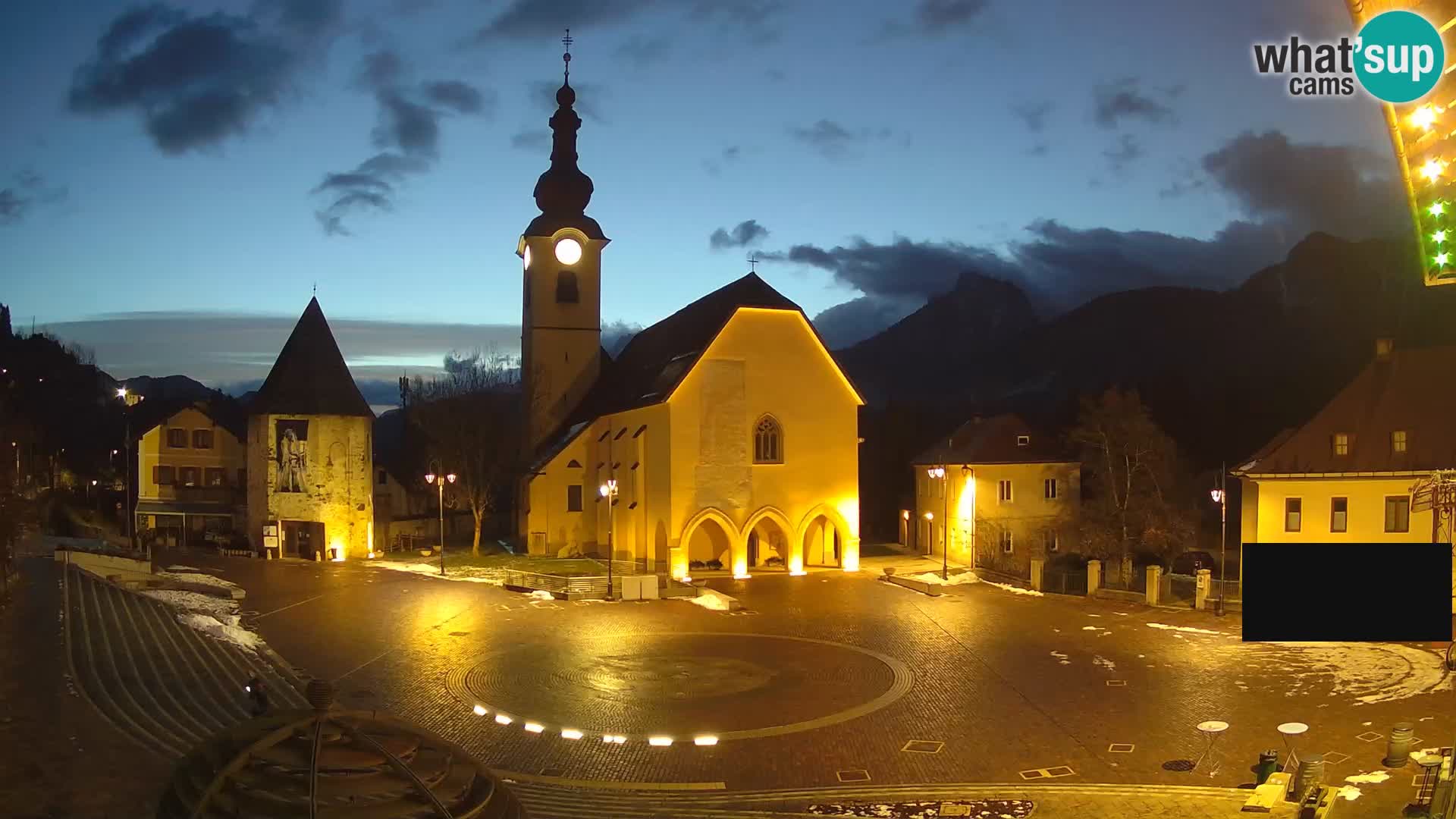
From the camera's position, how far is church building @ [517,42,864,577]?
40.8 meters

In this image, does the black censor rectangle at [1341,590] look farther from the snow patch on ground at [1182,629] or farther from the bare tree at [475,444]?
the bare tree at [475,444]

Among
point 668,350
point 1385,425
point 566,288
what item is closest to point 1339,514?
point 1385,425

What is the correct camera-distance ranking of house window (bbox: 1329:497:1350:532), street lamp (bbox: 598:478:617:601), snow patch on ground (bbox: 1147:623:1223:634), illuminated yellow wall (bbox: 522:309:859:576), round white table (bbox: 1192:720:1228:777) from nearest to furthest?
round white table (bbox: 1192:720:1228:777), snow patch on ground (bbox: 1147:623:1223:634), house window (bbox: 1329:497:1350:532), street lamp (bbox: 598:478:617:601), illuminated yellow wall (bbox: 522:309:859:576)

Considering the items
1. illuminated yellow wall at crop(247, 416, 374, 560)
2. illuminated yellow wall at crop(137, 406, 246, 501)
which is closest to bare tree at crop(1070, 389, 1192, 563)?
illuminated yellow wall at crop(247, 416, 374, 560)

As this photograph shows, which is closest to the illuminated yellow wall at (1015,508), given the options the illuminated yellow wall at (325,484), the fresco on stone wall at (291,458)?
the illuminated yellow wall at (325,484)

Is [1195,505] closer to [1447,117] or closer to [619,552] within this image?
[619,552]

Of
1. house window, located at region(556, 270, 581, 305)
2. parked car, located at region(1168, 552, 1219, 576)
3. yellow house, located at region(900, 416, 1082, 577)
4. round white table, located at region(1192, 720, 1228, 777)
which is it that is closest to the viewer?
round white table, located at region(1192, 720, 1228, 777)

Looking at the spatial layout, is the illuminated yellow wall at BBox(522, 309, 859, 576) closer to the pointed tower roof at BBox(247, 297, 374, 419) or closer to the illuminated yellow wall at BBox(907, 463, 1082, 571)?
the illuminated yellow wall at BBox(907, 463, 1082, 571)

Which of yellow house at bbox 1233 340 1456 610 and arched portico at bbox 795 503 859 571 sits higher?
yellow house at bbox 1233 340 1456 610

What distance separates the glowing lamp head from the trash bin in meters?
41.0

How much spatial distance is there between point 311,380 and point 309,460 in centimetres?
370

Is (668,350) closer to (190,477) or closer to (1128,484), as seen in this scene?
(1128,484)

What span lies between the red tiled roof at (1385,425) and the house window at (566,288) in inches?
1211

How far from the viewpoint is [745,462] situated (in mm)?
41406
